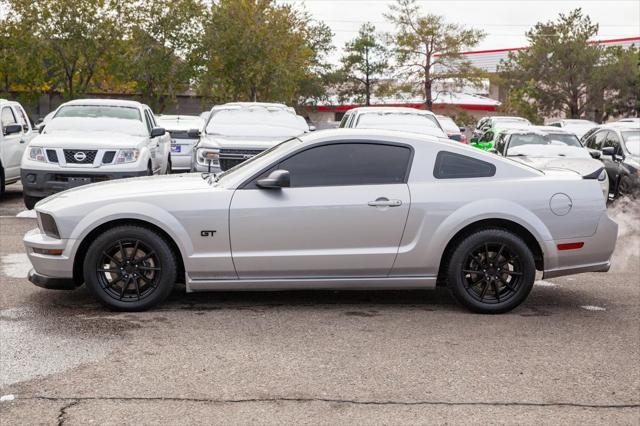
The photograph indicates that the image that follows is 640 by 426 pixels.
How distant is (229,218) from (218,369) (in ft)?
5.61

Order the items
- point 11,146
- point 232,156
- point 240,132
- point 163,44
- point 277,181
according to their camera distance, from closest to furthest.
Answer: point 277,181 < point 232,156 < point 240,132 < point 11,146 < point 163,44

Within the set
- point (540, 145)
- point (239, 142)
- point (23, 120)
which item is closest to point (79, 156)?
point (239, 142)

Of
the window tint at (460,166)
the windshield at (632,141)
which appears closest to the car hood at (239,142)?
the window tint at (460,166)

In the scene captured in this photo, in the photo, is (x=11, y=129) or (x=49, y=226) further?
(x=11, y=129)

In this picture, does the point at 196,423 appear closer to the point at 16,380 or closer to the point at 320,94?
the point at 16,380

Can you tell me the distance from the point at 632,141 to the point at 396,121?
5.76 m

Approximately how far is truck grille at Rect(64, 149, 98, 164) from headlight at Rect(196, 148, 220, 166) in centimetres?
170

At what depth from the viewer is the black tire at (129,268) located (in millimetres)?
7133

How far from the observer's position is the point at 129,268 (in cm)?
719

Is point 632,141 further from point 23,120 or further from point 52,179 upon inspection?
point 23,120

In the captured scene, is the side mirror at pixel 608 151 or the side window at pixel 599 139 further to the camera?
the side window at pixel 599 139

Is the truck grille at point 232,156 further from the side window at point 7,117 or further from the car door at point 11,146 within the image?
the side window at point 7,117

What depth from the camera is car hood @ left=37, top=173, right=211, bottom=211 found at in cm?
728

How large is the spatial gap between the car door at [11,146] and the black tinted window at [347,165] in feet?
31.3
